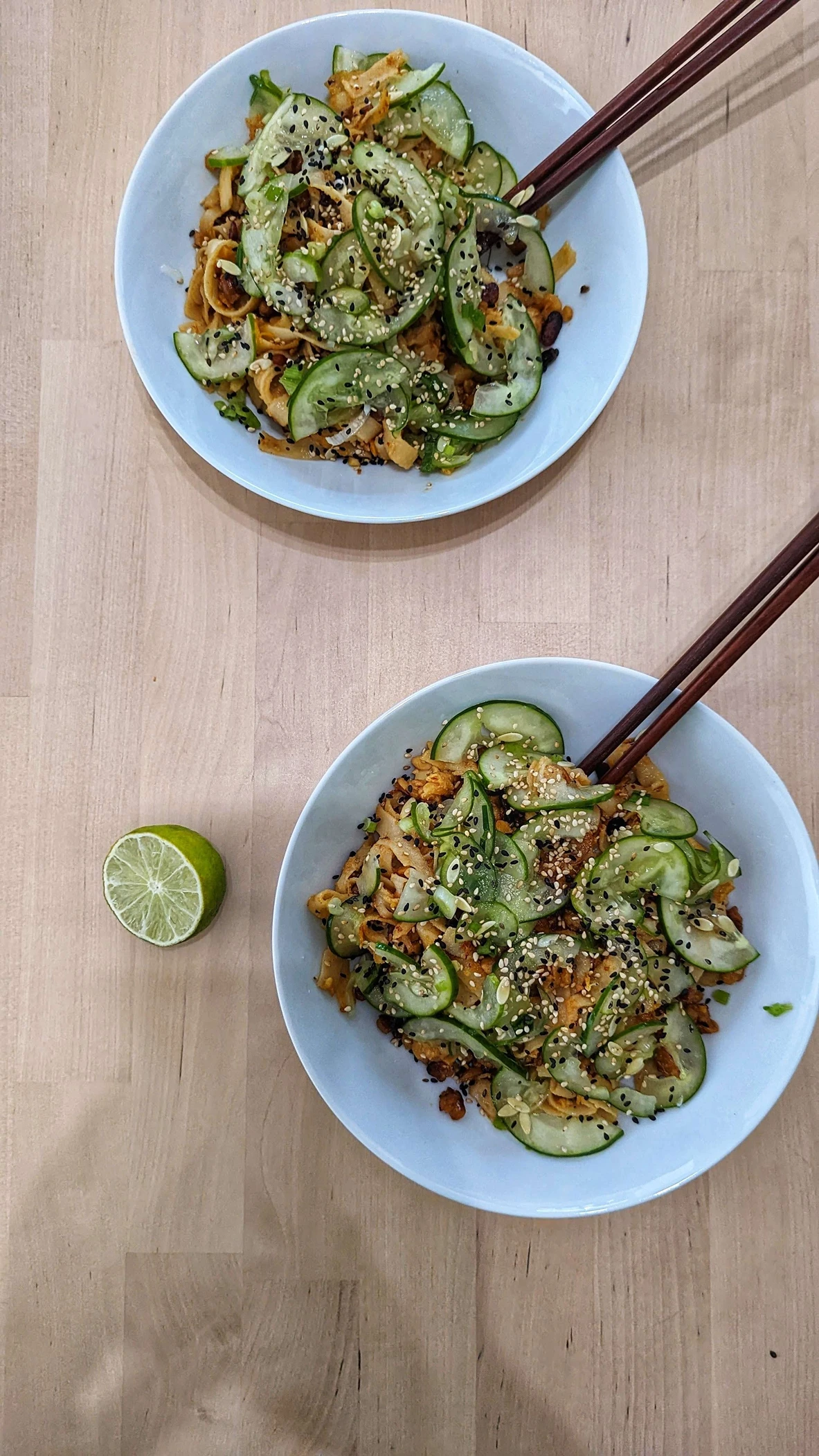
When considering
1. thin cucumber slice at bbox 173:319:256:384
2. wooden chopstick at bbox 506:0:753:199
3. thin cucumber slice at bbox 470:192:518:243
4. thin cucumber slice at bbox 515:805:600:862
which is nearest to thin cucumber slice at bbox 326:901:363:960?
thin cucumber slice at bbox 515:805:600:862

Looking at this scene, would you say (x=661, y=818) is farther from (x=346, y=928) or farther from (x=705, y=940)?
(x=346, y=928)

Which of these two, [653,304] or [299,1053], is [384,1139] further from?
[653,304]

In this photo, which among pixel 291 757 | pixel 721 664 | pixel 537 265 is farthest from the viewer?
pixel 291 757

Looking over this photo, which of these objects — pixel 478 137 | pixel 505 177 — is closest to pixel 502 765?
pixel 505 177

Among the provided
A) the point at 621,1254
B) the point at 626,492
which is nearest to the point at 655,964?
the point at 621,1254

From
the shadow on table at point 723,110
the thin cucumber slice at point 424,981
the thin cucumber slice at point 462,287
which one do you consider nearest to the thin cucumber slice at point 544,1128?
the thin cucumber slice at point 424,981
